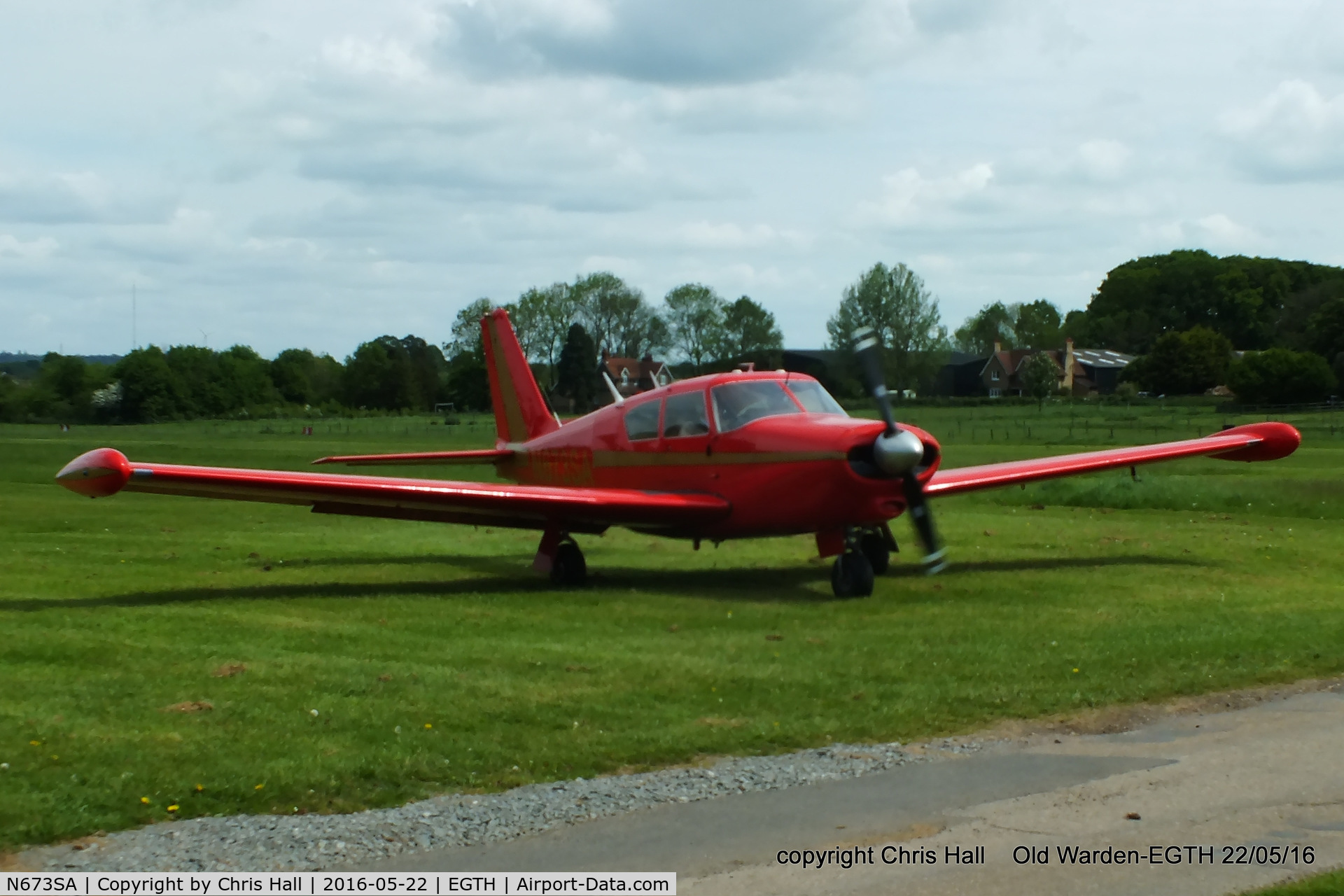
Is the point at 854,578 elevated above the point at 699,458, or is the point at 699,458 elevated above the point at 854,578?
the point at 699,458

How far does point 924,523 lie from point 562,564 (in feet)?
15.1

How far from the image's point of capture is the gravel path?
20.0 ft

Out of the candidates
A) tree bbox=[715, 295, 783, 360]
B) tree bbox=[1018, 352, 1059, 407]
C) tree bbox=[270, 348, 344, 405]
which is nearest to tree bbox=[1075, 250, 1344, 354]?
tree bbox=[1018, 352, 1059, 407]

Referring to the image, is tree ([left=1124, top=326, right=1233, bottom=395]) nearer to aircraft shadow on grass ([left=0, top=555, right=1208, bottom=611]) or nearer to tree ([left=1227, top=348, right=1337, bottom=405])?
tree ([left=1227, top=348, right=1337, bottom=405])

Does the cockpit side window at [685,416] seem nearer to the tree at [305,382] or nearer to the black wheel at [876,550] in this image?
the black wheel at [876,550]

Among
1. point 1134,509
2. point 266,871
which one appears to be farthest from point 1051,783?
point 1134,509

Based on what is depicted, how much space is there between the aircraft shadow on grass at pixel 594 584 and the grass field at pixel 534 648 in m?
0.08

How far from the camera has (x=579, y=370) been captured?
48.2m

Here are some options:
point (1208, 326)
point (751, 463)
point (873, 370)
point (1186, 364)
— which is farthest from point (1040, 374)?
point (873, 370)

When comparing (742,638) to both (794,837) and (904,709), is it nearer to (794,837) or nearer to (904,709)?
(904,709)

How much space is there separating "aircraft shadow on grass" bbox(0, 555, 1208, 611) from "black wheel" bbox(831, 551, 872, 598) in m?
0.17

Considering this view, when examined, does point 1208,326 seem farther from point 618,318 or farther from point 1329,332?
point 618,318

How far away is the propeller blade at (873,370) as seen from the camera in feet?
45.0

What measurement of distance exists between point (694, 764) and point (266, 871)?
2647 mm
